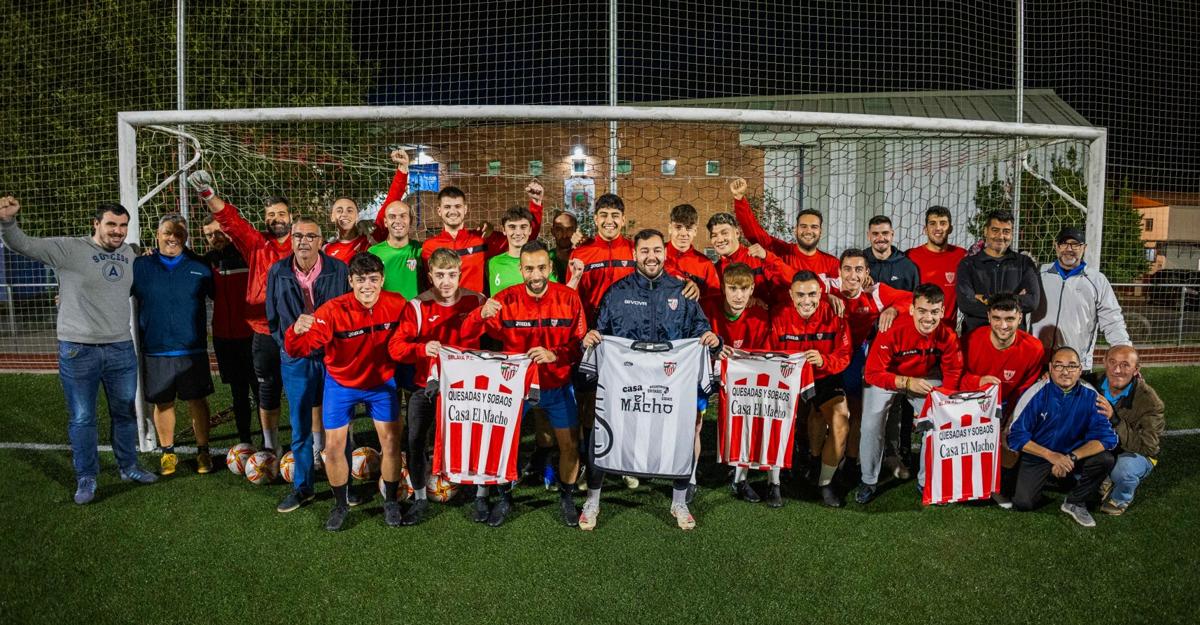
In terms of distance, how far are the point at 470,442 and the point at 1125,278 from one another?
15143 millimetres

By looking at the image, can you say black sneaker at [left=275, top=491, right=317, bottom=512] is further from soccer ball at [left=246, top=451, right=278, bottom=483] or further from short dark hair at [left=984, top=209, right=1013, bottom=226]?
short dark hair at [left=984, top=209, right=1013, bottom=226]

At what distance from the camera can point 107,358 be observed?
15.6ft

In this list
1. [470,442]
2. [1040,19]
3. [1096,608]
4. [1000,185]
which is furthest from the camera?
[1000,185]

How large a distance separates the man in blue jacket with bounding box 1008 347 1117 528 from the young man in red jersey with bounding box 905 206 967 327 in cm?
112

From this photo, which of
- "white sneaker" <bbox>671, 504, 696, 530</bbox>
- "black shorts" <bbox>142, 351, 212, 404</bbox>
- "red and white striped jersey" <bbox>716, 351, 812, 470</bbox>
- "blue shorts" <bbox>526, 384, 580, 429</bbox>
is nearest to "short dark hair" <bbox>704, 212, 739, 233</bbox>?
"red and white striped jersey" <bbox>716, 351, 812, 470</bbox>

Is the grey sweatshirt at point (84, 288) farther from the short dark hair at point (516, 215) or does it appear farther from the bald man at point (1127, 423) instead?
the bald man at point (1127, 423)

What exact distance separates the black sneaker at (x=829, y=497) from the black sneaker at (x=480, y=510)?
2.21 m

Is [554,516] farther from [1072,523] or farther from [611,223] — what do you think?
[1072,523]

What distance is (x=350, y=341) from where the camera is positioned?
162 inches

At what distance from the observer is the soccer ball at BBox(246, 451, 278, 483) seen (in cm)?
491

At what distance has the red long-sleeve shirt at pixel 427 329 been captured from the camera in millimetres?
4137

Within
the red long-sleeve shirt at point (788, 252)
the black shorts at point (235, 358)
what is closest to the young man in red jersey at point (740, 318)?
the red long-sleeve shirt at point (788, 252)

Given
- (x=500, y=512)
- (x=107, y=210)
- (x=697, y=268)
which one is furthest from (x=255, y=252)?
(x=697, y=268)

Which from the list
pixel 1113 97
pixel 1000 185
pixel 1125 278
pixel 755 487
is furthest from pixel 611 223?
pixel 1125 278
